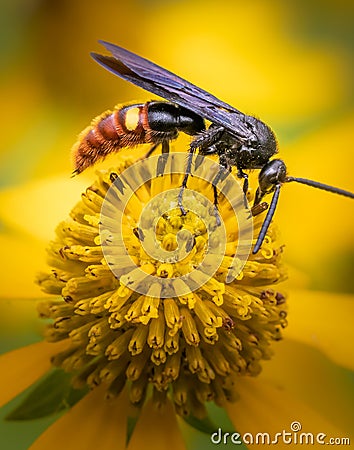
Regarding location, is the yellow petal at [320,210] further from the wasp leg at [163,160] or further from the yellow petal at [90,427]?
the yellow petal at [90,427]

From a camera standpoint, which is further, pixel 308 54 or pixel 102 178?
pixel 308 54

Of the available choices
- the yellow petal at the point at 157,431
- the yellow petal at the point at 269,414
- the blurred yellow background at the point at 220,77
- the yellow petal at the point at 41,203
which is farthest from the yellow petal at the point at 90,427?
the blurred yellow background at the point at 220,77

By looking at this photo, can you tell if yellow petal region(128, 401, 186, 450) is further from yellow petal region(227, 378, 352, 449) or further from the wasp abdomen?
the wasp abdomen

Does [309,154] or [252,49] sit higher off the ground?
[252,49]

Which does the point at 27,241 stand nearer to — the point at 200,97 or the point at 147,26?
Answer: the point at 200,97

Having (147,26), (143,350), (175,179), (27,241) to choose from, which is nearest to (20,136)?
(147,26)
